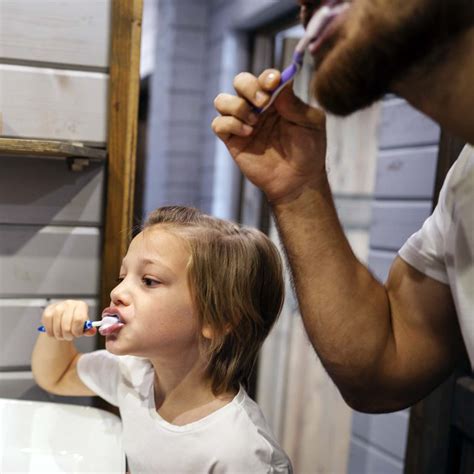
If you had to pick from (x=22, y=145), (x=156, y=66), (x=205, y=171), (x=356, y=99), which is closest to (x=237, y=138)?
(x=356, y=99)

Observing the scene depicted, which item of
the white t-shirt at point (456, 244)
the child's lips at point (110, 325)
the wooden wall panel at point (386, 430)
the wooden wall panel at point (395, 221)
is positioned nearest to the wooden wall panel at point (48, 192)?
the child's lips at point (110, 325)

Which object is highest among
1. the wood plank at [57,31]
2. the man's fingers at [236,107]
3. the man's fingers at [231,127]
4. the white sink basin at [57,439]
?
the wood plank at [57,31]

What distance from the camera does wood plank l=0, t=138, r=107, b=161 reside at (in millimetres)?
969

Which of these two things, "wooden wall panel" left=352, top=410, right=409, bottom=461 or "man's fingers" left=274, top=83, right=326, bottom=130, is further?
"wooden wall panel" left=352, top=410, right=409, bottom=461

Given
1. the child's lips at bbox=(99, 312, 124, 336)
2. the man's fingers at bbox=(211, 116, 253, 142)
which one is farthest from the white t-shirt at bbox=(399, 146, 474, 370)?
the child's lips at bbox=(99, 312, 124, 336)

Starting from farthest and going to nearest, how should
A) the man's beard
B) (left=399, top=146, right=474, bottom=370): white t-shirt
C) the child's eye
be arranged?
the child's eye, (left=399, top=146, right=474, bottom=370): white t-shirt, the man's beard

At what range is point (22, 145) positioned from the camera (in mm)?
970

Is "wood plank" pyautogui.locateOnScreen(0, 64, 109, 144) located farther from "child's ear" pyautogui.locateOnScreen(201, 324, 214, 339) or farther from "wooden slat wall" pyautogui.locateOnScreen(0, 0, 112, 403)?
"child's ear" pyautogui.locateOnScreen(201, 324, 214, 339)

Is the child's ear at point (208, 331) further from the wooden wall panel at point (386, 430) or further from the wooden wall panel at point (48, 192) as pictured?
the wooden wall panel at point (386, 430)

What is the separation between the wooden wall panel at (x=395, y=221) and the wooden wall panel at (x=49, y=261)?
2.98 feet

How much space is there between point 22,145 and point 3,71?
188 millimetres

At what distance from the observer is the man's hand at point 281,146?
0.84 m

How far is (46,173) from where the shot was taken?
1.11 m

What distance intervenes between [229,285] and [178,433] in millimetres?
269
